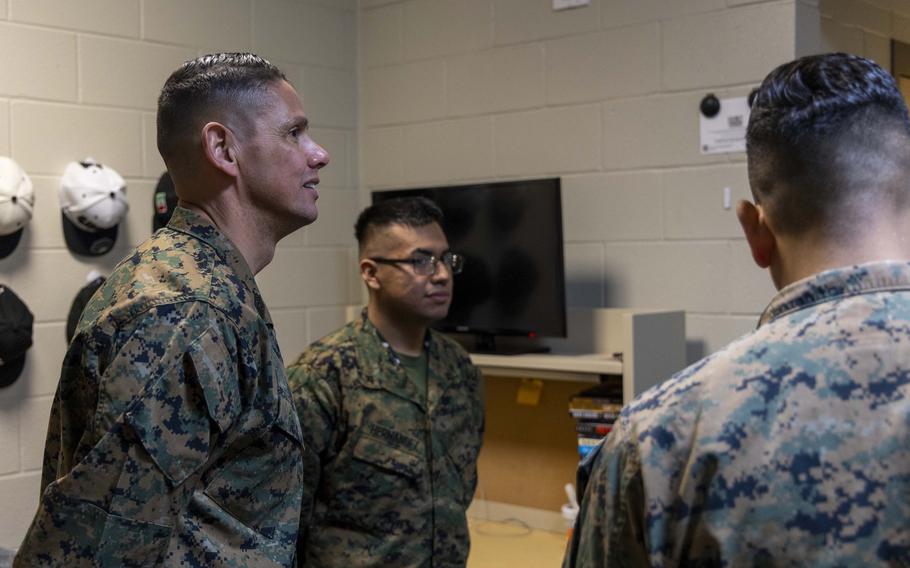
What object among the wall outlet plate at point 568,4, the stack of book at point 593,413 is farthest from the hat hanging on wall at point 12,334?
the wall outlet plate at point 568,4

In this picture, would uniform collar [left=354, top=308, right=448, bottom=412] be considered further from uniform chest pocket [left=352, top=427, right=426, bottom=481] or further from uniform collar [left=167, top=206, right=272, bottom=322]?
uniform collar [left=167, top=206, right=272, bottom=322]

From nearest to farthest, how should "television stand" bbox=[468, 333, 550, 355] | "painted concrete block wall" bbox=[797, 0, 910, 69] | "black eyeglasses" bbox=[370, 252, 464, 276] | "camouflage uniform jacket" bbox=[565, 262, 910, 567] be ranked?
"camouflage uniform jacket" bbox=[565, 262, 910, 567] → "black eyeglasses" bbox=[370, 252, 464, 276] → "painted concrete block wall" bbox=[797, 0, 910, 69] → "television stand" bbox=[468, 333, 550, 355]

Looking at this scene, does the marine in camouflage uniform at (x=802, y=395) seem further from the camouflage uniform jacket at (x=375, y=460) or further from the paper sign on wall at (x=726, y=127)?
the paper sign on wall at (x=726, y=127)

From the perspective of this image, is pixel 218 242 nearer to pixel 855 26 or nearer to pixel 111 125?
pixel 111 125

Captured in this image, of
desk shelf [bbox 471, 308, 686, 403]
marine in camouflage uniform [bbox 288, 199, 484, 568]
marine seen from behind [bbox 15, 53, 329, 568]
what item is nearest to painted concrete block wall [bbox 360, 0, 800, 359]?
desk shelf [bbox 471, 308, 686, 403]

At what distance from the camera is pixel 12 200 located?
2.81 meters

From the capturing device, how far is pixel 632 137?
10.6ft

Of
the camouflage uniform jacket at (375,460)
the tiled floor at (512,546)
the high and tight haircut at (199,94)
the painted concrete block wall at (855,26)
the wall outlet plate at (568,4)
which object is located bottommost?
the tiled floor at (512,546)

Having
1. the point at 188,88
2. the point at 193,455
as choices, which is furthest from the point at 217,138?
the point at 193,455

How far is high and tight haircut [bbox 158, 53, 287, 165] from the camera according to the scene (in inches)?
60.7

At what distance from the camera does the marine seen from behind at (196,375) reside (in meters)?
1.29

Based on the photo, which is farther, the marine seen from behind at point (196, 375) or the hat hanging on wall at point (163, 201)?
the hat hanging on wall at point (163, 201)

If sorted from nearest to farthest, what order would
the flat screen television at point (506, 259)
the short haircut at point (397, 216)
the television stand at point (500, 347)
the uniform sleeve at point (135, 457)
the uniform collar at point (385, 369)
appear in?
the uniform sleeve at point (135, 457), the uniform collar at point (385, 369), the short haircut at point (397, 216), the flat screen television at point (506, 259), the television stand at point (500, 347)

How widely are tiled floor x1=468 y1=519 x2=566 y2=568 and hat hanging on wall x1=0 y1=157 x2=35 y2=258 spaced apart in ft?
5.21
